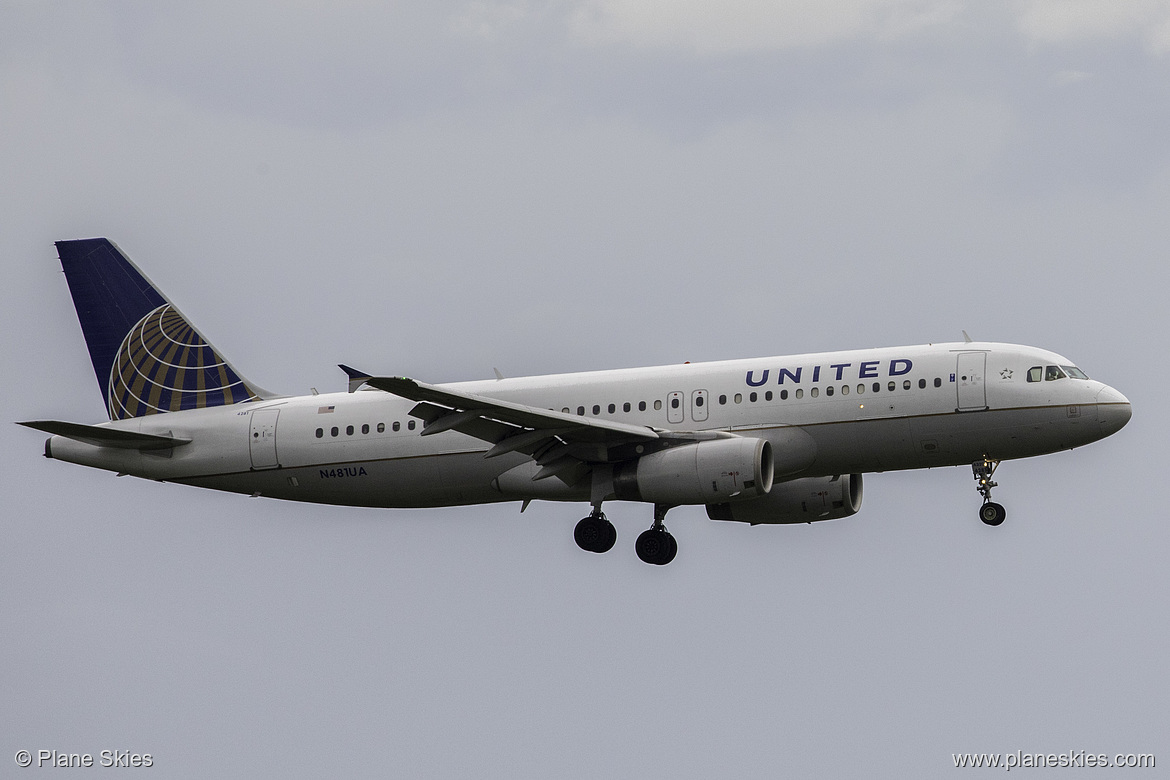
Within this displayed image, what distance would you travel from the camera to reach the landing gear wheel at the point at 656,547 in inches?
1614

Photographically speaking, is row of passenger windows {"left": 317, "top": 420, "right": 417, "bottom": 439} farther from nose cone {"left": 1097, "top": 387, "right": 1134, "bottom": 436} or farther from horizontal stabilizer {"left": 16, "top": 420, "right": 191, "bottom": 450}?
nose cone {"left": 1097, "top": 387, "right": 1134, "bottom": 436}

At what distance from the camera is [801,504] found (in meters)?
43.4

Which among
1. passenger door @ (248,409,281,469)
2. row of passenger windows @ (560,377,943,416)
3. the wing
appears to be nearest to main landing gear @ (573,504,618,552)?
the wing

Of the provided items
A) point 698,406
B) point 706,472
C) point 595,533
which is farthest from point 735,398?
point 595,533

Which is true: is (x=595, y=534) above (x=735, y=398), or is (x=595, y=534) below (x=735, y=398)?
below

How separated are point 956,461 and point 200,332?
21.7 metres

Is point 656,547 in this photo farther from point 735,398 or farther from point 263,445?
point 263,445

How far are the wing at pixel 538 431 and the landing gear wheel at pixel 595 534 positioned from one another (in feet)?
5.46

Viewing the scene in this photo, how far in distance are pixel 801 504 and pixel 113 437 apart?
18.5 m

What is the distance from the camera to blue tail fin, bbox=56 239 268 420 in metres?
44.8

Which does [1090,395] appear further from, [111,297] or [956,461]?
[111,297]

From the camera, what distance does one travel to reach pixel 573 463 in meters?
39.3

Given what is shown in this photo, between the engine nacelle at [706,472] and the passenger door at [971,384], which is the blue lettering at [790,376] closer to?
the engine nacelle at [706,472]

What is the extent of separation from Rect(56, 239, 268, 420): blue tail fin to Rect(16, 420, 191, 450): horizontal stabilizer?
1605mm
